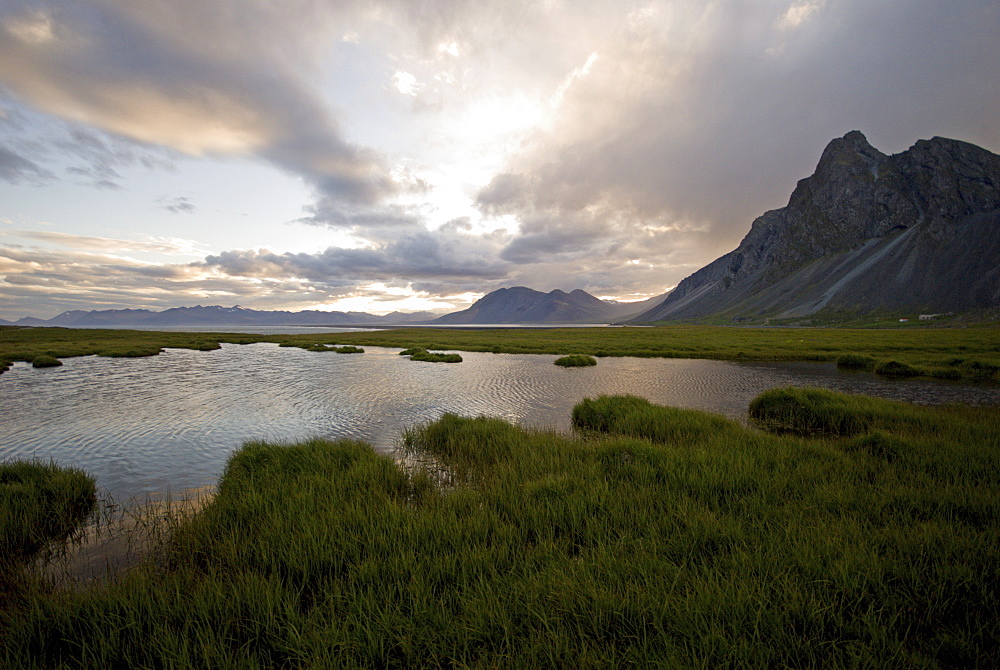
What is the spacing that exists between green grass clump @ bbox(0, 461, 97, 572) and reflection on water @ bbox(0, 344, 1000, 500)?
30.1 inches

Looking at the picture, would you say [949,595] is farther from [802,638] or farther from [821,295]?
[821,295]

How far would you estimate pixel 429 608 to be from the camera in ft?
12.7

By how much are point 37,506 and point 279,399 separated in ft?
41.9

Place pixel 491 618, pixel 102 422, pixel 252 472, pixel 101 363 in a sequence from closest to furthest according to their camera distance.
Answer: pixel 491 618 → pixel 252 472 → pixel 102 422 → pixel 101 363

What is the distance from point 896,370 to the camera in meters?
25.7

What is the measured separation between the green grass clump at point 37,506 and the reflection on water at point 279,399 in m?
0.76

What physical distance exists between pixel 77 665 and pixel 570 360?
32.2 meters

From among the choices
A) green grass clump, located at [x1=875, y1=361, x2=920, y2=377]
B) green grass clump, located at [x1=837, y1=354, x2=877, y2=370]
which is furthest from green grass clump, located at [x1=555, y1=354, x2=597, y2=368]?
green grass clump, located at [x1=875, y1=361, x2=920, y2=377]

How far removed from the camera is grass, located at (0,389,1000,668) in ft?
11.1

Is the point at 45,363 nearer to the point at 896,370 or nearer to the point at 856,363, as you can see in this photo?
the point at 896,370

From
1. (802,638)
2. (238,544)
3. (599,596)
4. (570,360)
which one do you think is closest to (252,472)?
(238,544)

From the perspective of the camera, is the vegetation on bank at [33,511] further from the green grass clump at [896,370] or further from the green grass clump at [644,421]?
the green grass clump at [896,370]

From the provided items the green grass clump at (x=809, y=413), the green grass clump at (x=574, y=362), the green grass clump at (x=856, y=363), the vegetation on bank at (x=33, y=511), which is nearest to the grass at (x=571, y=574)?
the vegetation on bank at (x=33, y=511)

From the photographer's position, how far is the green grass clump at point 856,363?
93.4 feet
